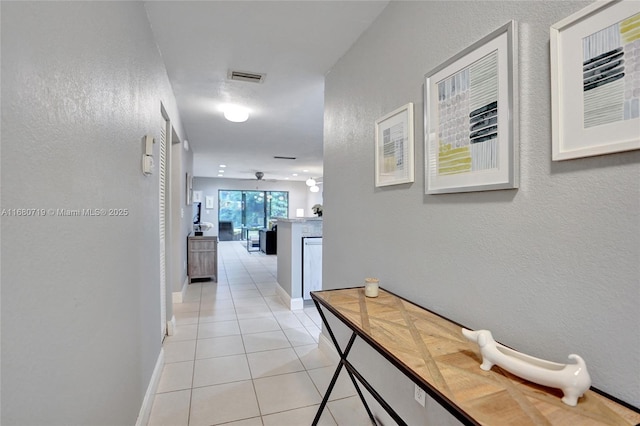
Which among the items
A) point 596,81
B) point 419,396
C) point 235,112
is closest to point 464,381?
point 419,396

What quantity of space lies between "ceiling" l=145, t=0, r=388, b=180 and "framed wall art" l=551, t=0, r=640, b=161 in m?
1.19

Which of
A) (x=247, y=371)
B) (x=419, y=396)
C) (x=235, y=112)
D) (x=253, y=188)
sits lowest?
(x=247, y=371)

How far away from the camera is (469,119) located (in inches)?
45.4

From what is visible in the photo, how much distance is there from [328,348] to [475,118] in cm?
206

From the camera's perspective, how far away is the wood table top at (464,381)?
25.9 inches

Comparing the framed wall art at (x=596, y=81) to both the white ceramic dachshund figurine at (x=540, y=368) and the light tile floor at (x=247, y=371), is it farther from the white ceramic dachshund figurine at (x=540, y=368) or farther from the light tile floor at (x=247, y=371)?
the light tile floor at (x=247, y=371)

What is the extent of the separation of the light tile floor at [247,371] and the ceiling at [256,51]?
2.39 meters

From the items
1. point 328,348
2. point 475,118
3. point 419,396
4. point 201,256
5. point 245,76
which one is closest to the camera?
point 475,118

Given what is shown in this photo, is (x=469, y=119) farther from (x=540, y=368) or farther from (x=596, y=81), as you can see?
(x=540, y=368)

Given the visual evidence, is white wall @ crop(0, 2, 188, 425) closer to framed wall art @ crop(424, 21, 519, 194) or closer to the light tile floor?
the light tile floor

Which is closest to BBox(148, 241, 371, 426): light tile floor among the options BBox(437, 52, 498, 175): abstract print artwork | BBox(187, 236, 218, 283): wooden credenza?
BBox(187, 236, 218, 283): wooden credenza

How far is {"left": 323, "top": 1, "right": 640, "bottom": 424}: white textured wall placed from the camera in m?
0.75

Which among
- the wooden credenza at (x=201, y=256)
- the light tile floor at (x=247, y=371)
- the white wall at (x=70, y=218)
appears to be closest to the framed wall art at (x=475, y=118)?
the white wall at (x=70, y=218)

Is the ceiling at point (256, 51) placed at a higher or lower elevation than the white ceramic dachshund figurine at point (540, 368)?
higher
